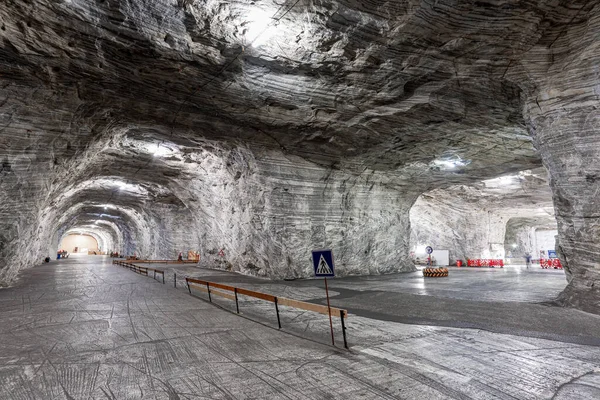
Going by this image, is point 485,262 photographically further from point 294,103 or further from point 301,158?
point 294,103

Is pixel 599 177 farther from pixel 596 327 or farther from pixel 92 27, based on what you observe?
pixel 92 27

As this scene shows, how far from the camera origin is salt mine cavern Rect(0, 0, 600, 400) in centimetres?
469

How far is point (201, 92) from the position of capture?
1200 centimetres

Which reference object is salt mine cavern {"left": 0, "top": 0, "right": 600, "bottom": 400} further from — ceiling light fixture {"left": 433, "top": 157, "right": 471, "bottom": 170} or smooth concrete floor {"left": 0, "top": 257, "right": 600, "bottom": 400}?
ceiling light fixture {"left": 433, "top": 157, "right": 471, "bottom": 170}

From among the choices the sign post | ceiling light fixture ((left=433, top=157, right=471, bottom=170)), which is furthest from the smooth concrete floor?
ceiling light fixture ((left=433, top=157, right=471, bottom=170))

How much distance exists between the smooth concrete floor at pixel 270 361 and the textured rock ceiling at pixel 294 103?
19.8 feet

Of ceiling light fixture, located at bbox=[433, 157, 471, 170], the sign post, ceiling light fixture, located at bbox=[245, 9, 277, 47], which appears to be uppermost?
ceiling light fixture, located at bbox=[245, 9, 277, 47]

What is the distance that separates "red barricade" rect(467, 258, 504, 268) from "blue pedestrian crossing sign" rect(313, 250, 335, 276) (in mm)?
28569

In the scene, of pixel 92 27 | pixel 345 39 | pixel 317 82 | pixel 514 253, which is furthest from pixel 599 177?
pixel 514 253

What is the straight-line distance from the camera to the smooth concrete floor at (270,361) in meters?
3.91

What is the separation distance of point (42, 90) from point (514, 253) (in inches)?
1850

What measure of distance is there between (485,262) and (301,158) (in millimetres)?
22133

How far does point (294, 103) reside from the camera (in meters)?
12.8

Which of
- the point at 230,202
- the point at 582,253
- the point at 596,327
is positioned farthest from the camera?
the point at 230,202
